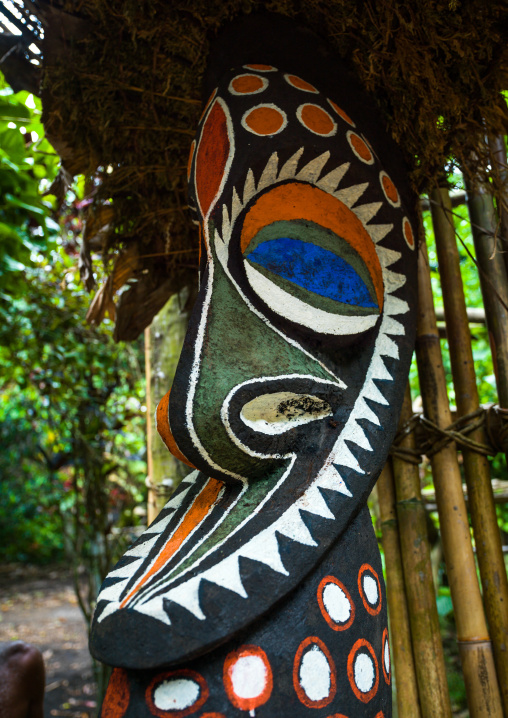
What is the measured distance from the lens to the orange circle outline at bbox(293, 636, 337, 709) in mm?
680

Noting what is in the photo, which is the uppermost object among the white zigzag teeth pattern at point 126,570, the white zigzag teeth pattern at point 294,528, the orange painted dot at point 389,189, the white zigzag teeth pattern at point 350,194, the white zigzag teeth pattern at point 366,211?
the orange painted dot at point 389,189

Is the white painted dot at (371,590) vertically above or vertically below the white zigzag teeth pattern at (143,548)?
below

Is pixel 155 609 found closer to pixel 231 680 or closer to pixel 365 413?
pixel 231 680

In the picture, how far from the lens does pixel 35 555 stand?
841 centimetres

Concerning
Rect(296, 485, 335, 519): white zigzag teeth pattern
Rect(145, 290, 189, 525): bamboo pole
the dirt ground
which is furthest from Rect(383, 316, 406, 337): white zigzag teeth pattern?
the dirt ground

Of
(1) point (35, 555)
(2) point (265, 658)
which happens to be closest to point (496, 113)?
(2) point (265, 658)

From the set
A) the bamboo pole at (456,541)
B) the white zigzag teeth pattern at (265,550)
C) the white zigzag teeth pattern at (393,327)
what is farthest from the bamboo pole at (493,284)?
the white zigzag teeth pattern at (265,550)

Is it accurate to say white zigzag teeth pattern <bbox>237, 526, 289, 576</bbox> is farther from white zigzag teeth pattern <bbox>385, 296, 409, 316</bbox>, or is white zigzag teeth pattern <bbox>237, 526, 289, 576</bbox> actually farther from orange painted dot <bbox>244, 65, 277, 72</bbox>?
orange painted dot <bbox>244, 65, 277, 72</bbox>

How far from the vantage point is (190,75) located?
1.17m

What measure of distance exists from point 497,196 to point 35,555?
8.74 m

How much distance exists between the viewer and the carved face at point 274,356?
2.38 ft

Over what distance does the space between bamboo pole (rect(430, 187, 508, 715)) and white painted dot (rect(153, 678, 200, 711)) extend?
0.65 metres

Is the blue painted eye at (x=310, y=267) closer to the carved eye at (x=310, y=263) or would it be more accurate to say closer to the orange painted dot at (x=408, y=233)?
the carved eye at (x=310, y=263)

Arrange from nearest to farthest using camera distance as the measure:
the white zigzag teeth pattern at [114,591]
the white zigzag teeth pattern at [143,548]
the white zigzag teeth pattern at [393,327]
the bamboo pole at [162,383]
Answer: the white zigzag teeth pattern at [114,591]
the white zigzag teeth pattern at [143,548]
the white zigzag teeth pattern at [393,327]
the bamboo pole at [162,383]
